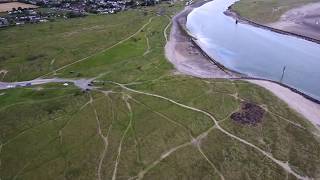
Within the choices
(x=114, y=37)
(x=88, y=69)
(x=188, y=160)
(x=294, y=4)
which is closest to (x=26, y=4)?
(x=114, y=37)

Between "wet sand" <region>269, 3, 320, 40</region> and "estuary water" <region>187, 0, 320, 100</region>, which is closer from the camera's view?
"estuary water" <region>187, 0, 320, 100</region>

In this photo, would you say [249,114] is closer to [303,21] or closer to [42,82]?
[42,82]

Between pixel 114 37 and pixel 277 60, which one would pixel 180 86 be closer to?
pixel 277 60

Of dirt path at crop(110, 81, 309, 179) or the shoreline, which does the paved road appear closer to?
dirt path at crop(110, 81, 309, 179)

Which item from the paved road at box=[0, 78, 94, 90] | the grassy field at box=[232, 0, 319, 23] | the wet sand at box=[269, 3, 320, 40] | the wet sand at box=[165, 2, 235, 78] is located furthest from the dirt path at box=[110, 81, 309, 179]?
the grassy field at box=[232, 0, 319, 23]

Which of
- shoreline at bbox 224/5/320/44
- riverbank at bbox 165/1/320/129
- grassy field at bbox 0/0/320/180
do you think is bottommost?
grassy field at bbox 0/0/320/180

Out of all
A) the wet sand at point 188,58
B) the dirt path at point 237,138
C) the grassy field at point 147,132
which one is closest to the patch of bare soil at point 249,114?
the grassy field at point 147,132

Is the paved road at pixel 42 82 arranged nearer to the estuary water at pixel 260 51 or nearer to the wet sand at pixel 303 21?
the estuary water at pixel 260 51
